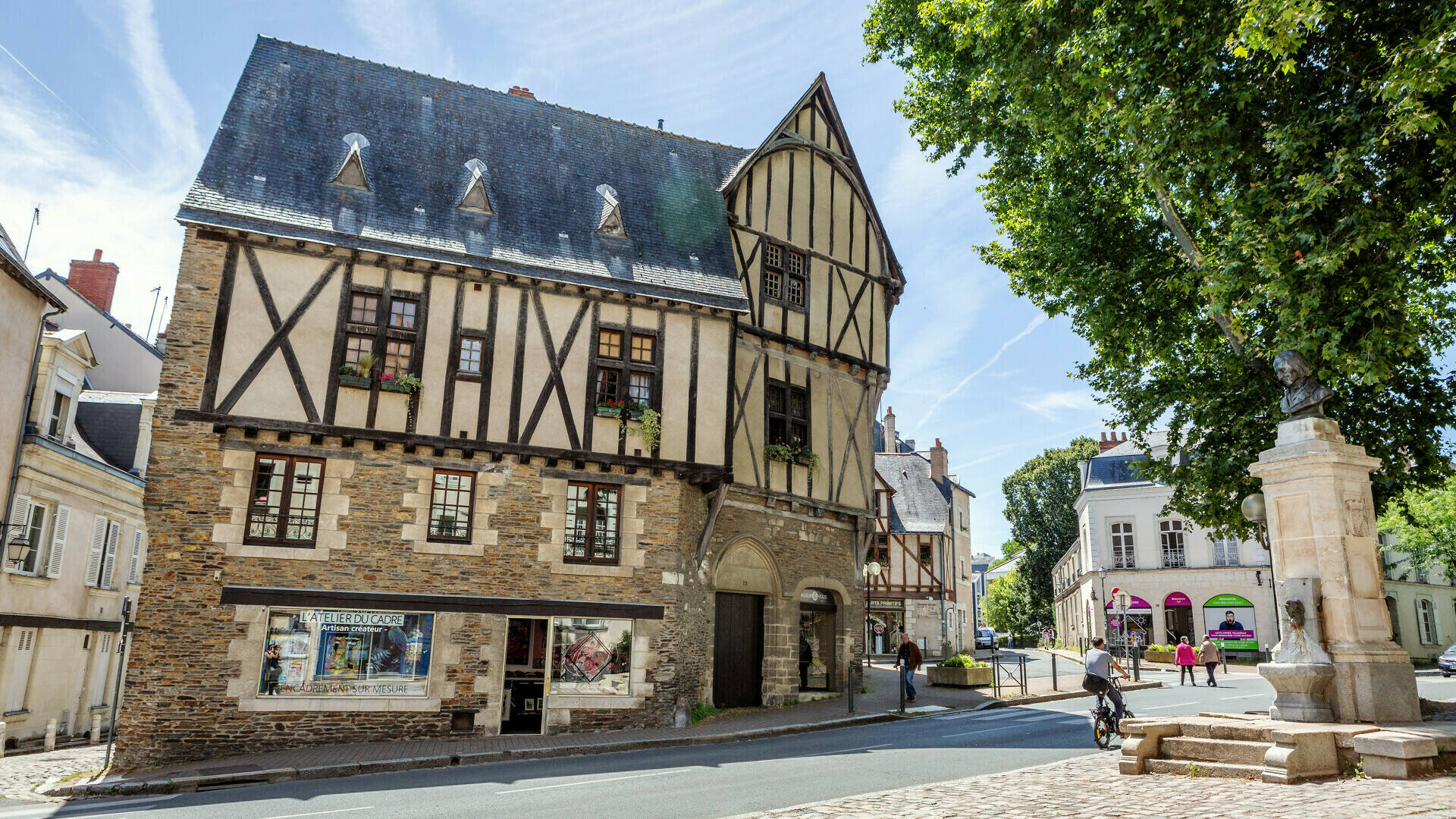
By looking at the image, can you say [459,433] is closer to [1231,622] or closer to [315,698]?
[315,698]

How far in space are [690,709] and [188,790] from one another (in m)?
7.56

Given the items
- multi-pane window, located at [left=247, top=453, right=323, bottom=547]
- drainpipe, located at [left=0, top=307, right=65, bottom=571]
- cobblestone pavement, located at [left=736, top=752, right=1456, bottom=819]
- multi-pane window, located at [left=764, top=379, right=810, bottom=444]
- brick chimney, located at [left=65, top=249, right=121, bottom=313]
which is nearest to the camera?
cobblestone pavement, located at [left=736, top=752, right=1456, bottom=819]

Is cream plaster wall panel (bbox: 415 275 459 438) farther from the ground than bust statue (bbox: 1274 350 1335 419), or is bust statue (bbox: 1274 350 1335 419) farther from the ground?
cream plaster wall panel (bbox: 415 275 459 438)

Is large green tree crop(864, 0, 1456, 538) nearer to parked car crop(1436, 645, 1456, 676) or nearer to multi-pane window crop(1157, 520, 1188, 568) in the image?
parked car crop(1436, 645, 1456, 676)

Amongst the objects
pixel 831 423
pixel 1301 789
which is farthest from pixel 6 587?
pixel 1301 789

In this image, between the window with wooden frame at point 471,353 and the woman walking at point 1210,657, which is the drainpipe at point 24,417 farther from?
the woman walking at point 1210,657

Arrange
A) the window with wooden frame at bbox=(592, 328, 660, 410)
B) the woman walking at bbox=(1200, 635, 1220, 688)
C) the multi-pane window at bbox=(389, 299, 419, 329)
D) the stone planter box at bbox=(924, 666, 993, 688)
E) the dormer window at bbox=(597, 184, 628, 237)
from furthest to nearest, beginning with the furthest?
the woman walking at bbox=(1200, 635, 1220, 688), the stone planter box at bbox=(924, 666, 993, 688), the dormer window at bbox=(597, 184, 628, 237), the window with wooden frame at bbox=(592, 328, 660, 410), the multi-pane window at bbox=(389, 299, 419, 329)

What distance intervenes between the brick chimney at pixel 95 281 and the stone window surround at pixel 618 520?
18.3m

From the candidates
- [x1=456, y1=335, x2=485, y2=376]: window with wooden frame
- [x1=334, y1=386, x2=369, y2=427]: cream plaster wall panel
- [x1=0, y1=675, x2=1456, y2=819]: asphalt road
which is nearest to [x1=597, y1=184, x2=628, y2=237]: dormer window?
[x1=456, y1=335, x2=485, y2=376]: window with wooden frame

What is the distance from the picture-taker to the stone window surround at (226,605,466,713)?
13.2m

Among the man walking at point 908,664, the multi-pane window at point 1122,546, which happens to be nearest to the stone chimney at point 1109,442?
the multi-pane window at point 1122,546

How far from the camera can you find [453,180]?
16750 millimetres

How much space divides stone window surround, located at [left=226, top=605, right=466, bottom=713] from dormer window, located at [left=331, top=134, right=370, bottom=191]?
7150 mm

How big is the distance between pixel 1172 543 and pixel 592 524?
3104 centimetres
